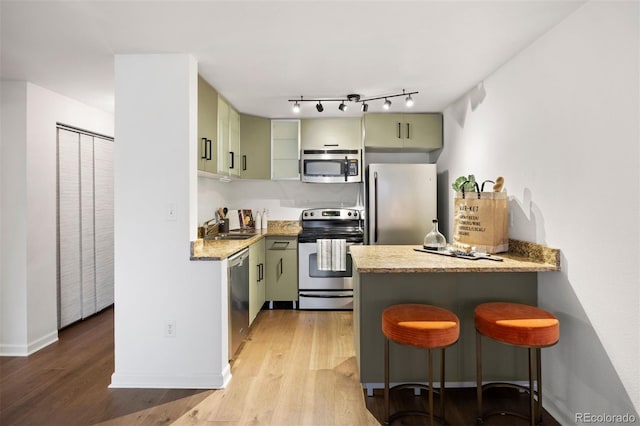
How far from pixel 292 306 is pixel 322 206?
4.41ft

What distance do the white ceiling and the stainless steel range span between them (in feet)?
5.44

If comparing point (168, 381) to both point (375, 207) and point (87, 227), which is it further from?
point (375, 207)

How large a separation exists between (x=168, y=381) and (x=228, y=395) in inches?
17.5

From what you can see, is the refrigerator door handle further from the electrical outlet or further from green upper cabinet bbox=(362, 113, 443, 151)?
the electrical outlet

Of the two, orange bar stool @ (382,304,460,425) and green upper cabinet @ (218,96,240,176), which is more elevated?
green upper cabinet @ (218,96,240,176)

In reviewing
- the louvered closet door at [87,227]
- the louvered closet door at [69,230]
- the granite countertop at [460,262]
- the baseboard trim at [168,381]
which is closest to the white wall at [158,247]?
the baseboard trim at [168,381]

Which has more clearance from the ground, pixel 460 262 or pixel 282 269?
pixel 460 262

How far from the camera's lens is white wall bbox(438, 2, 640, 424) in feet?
5.24

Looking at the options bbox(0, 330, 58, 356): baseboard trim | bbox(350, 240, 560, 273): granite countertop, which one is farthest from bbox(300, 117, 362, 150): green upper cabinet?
bbox(0, 330, 58, 356): baseboard trim

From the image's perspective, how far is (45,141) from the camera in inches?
124

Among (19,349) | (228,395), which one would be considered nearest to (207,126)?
(228,395)

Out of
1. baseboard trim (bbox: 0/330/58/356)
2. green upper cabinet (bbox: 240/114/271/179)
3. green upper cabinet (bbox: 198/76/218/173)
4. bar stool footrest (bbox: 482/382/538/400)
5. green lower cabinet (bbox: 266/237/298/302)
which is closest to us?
bar stool footrest (bbox: 482/382/538/400)

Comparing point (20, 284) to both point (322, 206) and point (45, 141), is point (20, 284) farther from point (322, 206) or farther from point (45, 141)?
point (322, 206)

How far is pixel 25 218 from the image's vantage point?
2986 mm
